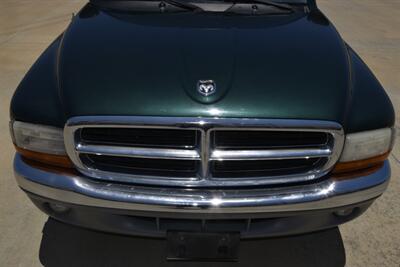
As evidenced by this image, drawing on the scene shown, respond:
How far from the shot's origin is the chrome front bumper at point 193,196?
6.91ft

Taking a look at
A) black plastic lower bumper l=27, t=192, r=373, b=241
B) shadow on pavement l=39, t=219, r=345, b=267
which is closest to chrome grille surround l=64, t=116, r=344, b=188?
black plastic lower bumper l=27, t=192, r=373, b=241

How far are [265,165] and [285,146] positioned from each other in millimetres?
140

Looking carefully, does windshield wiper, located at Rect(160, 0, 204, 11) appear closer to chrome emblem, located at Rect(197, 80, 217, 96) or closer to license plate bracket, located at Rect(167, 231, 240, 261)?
chrome emblem, located at Rect(197, 80, 217, 96)

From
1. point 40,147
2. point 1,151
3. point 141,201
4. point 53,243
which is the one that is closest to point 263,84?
point 141,201

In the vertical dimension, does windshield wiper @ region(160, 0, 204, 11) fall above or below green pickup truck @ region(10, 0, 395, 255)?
above

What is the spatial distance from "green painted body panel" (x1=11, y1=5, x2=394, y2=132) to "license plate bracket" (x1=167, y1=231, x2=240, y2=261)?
58 centimetres

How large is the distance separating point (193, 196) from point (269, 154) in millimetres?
401

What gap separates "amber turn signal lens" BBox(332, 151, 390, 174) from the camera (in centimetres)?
223

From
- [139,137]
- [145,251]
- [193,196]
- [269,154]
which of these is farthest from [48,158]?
[269,154]

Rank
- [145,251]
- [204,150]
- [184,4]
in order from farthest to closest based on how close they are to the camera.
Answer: [184,4] → [145,251] → [204,150]

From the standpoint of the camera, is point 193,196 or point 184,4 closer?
point 193,196

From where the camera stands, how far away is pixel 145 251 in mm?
2832

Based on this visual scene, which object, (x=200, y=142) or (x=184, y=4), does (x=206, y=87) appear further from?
(x=184, y=4)

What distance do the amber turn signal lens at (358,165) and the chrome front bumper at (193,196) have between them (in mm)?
54
